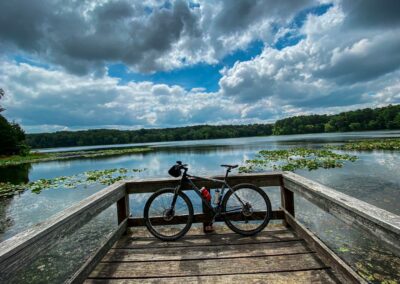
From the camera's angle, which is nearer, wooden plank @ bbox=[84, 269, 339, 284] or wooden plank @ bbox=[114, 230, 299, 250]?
wooden plank @ bbox=[84, 269, 339, 284]

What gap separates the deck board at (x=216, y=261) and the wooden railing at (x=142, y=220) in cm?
18

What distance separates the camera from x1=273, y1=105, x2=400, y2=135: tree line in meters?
97.8

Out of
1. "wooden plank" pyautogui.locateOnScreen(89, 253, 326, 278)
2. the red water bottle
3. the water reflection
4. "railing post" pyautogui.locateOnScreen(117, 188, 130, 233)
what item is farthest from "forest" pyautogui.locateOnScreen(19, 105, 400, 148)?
"railing post" pyautogui.locateOnScreen(117, 188, 130, 233)

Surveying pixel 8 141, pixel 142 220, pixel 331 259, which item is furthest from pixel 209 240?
pixel 8 141

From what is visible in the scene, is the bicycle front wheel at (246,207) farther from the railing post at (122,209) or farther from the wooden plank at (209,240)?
the railing post at (122,209)

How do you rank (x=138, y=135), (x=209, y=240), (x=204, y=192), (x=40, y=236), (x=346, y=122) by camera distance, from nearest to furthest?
1. (x=40, y=236)
2. (x=209, y=240)
3. (x=204, y=192)
4. (x=346, y=122)
5. (x=138, y=135)

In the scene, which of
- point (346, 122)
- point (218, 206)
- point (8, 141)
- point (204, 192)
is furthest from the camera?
point (346, 122)

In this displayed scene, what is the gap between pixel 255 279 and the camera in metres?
2.85

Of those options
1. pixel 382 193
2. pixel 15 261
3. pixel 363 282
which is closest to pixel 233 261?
pixel 363 282

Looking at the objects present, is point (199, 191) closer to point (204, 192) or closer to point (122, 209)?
point (204, 192)

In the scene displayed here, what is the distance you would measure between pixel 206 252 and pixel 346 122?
12636cm

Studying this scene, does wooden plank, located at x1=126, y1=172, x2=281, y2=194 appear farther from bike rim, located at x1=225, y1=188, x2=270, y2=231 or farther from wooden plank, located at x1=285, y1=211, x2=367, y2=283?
wooden plank, located at x1=285, y1=211, x2=367, y2=283

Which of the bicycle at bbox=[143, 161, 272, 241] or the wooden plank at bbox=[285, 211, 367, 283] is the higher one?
the bicycle at bbox=[143, 161, 272, 241]

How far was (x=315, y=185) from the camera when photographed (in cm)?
338
